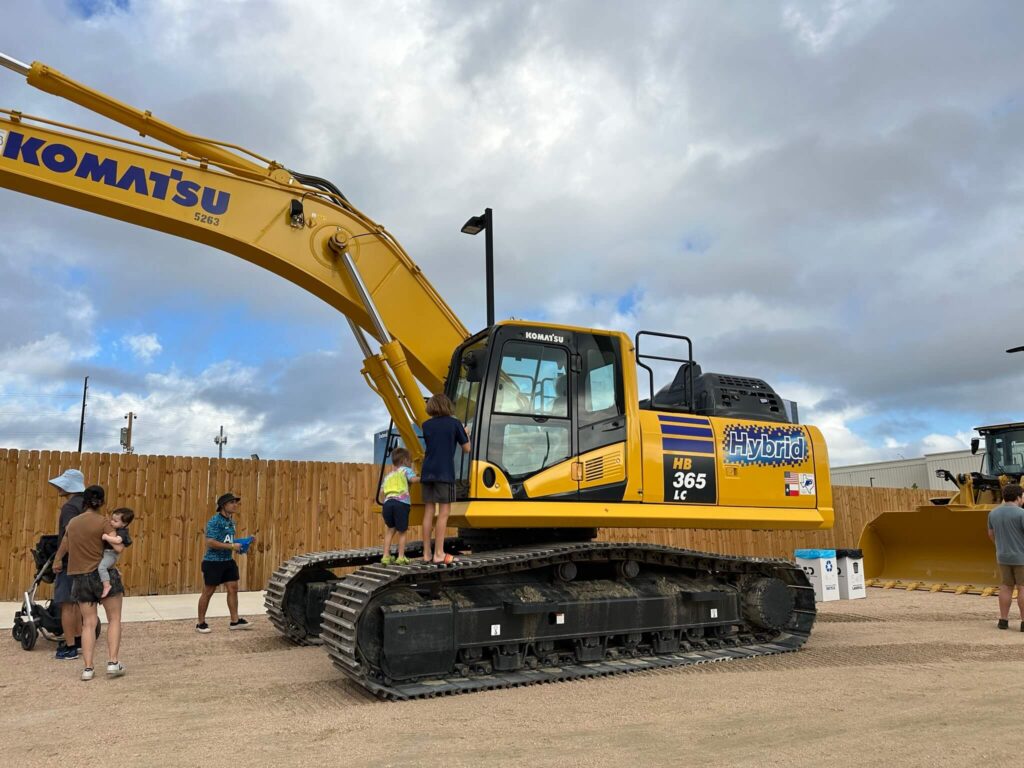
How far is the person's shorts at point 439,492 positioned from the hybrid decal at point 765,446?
110 inches

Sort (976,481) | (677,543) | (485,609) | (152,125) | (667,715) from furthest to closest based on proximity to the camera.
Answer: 1. (677,543)
2. (976,481)
3. (152,125)
4. (485,609)
5. (667,715)

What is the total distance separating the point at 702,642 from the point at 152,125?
270 inches

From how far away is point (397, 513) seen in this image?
6.71 m

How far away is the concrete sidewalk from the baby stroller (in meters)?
1.43

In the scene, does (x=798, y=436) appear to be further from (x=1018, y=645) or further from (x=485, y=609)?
(x=485, y=609)

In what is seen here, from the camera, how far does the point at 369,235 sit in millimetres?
7602

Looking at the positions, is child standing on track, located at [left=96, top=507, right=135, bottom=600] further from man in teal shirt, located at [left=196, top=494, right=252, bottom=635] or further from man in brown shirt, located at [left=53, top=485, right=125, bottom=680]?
man in teal shirt, located at [left=196, top=494, right=252, bottom=635]

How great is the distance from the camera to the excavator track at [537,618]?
577 centimetres

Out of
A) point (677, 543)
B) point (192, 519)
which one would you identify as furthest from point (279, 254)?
point (677, 543)

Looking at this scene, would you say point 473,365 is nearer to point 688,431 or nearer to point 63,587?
point 688,431

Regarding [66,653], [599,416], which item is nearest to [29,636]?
[66,653]

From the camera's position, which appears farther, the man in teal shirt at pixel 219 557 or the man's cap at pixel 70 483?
the man in teal shirt at pixel 219 557

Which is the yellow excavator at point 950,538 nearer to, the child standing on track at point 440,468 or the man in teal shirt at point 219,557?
the child standing on track at point 440,468

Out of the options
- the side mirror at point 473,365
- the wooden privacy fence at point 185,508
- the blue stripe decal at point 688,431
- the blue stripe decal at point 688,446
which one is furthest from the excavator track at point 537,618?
the wooden privacy fence at point 185,508
